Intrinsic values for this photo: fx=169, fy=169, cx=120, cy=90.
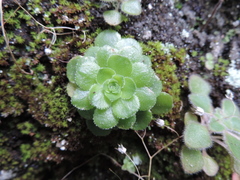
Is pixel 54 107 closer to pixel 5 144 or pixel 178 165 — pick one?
pixel 5 144

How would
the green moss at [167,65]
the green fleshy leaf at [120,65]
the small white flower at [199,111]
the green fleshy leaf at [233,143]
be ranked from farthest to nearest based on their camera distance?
the green moss at [167,65], the small white flower at [199,111], the green fleshy leaf at [233,143], the green fleshy leaf at [120,65]

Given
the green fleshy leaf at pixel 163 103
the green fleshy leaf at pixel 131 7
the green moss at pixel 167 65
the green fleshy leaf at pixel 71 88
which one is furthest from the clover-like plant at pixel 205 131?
the green fleshy leaf at pixel 71 88

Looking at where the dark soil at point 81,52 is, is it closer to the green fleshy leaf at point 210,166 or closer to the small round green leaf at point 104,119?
the green fleshy leaf at point 210,166

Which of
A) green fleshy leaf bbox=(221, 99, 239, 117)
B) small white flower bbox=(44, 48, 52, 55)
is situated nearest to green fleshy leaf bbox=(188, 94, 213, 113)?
green fleshy leaf bbox=(221, 99, 239, 117)

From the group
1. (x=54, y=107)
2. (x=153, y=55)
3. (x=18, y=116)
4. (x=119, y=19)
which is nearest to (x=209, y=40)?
(x=153, y=55)

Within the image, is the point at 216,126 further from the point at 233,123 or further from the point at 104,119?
the point at 104,119

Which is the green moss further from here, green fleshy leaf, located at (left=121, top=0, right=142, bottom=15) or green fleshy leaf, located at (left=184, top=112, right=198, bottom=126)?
green fleshy leaf, located at (left=121, top=0, right=142, bottom=15)

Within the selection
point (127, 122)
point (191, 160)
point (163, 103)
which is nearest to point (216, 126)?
point (191, 160)
